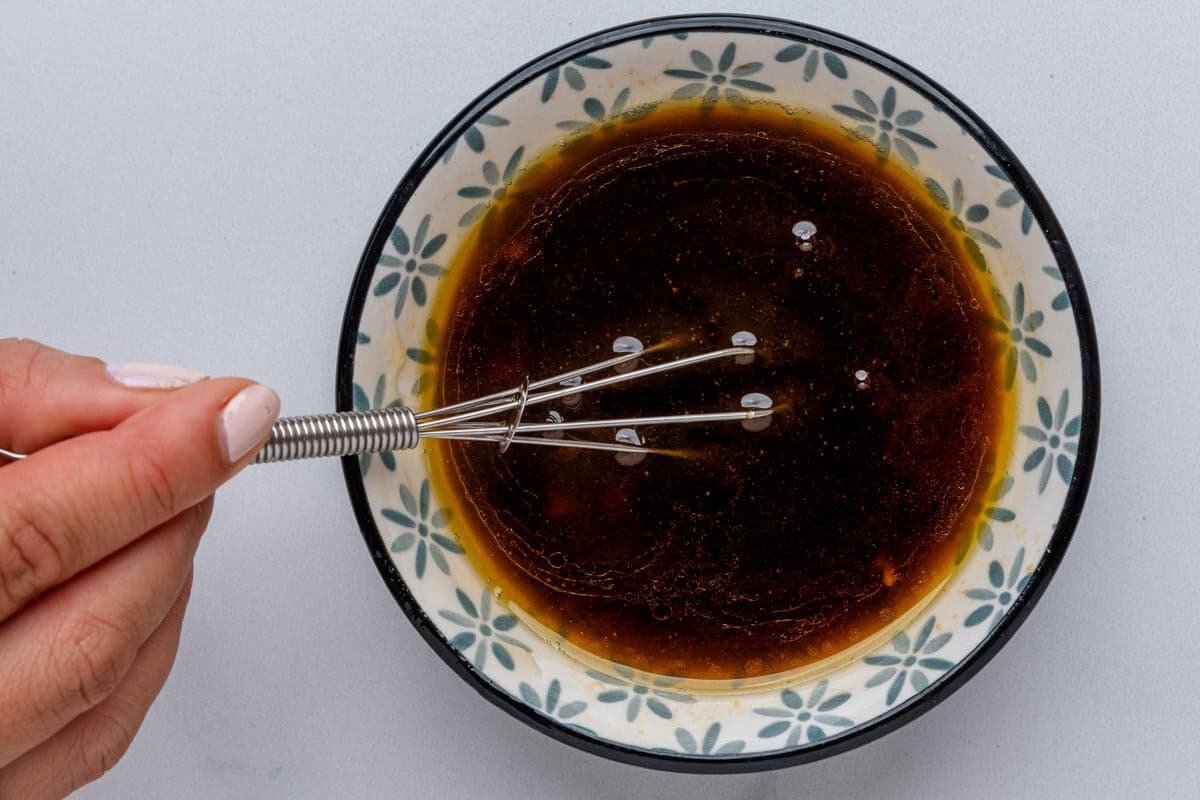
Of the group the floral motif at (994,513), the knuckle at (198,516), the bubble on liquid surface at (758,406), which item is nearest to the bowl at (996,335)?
the floral motif at (994,513)

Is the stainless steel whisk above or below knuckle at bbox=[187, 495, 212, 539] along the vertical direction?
above

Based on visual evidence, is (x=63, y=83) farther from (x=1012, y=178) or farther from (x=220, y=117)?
(x=1012, y=178)

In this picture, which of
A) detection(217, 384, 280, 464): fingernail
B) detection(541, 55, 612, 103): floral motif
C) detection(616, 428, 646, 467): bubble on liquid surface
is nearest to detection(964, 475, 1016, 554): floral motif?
detection(616, 428, 646, 467): bubble on liquid surface

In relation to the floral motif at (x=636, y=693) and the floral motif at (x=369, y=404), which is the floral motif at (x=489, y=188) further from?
the floral motif at (x=636, y=693)

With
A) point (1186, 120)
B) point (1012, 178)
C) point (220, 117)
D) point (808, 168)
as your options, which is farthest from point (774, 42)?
point (220, 117)

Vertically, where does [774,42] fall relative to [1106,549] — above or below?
above

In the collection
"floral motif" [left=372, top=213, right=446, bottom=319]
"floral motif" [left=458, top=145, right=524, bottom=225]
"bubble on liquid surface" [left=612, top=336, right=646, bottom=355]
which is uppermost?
"floral motif" [left=458, top=145, right=524, bottom=225]

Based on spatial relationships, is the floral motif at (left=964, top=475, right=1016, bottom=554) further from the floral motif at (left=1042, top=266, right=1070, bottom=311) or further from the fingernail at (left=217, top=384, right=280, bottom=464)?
the fingernail at (left=217, top=384, right=280, bottom=464)
